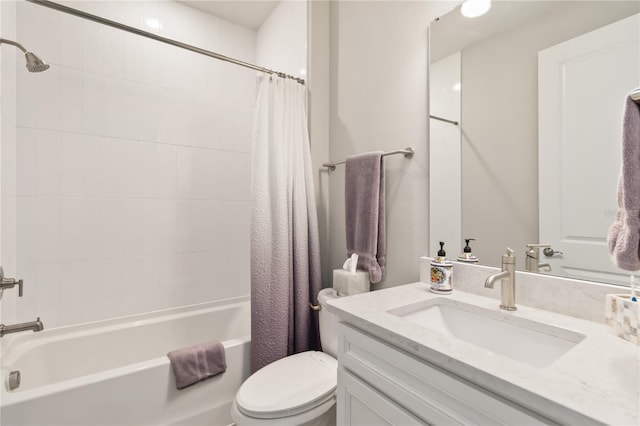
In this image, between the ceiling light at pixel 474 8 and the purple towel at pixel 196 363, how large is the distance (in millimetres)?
1770

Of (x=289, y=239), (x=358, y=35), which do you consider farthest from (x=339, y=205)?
(x=358, y=35)

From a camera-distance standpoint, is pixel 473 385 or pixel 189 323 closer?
pixel 473 385

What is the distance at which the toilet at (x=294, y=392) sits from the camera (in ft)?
3.34

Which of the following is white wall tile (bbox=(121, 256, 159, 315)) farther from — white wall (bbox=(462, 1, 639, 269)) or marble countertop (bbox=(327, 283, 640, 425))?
white wall (bbox=(462, 1, 639, 269))

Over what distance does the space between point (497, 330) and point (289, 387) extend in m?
→ 0.78

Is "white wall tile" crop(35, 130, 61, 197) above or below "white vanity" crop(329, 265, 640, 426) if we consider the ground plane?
above

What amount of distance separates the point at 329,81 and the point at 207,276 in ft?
5.16

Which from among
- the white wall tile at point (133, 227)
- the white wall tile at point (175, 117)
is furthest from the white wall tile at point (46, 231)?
the white wall tile at point (175, 117)

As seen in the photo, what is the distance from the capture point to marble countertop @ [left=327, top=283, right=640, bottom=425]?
0.43m

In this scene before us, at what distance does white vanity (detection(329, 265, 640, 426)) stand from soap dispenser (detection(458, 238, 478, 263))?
0.06m

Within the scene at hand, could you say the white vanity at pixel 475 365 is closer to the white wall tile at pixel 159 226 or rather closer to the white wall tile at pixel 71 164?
the white wall tile at pixel 159 226

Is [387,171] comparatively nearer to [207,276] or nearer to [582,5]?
[582,5]

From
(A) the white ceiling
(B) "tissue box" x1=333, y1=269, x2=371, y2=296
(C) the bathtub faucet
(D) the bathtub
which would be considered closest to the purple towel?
(D) the bathtub

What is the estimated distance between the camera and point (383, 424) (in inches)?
28.8
